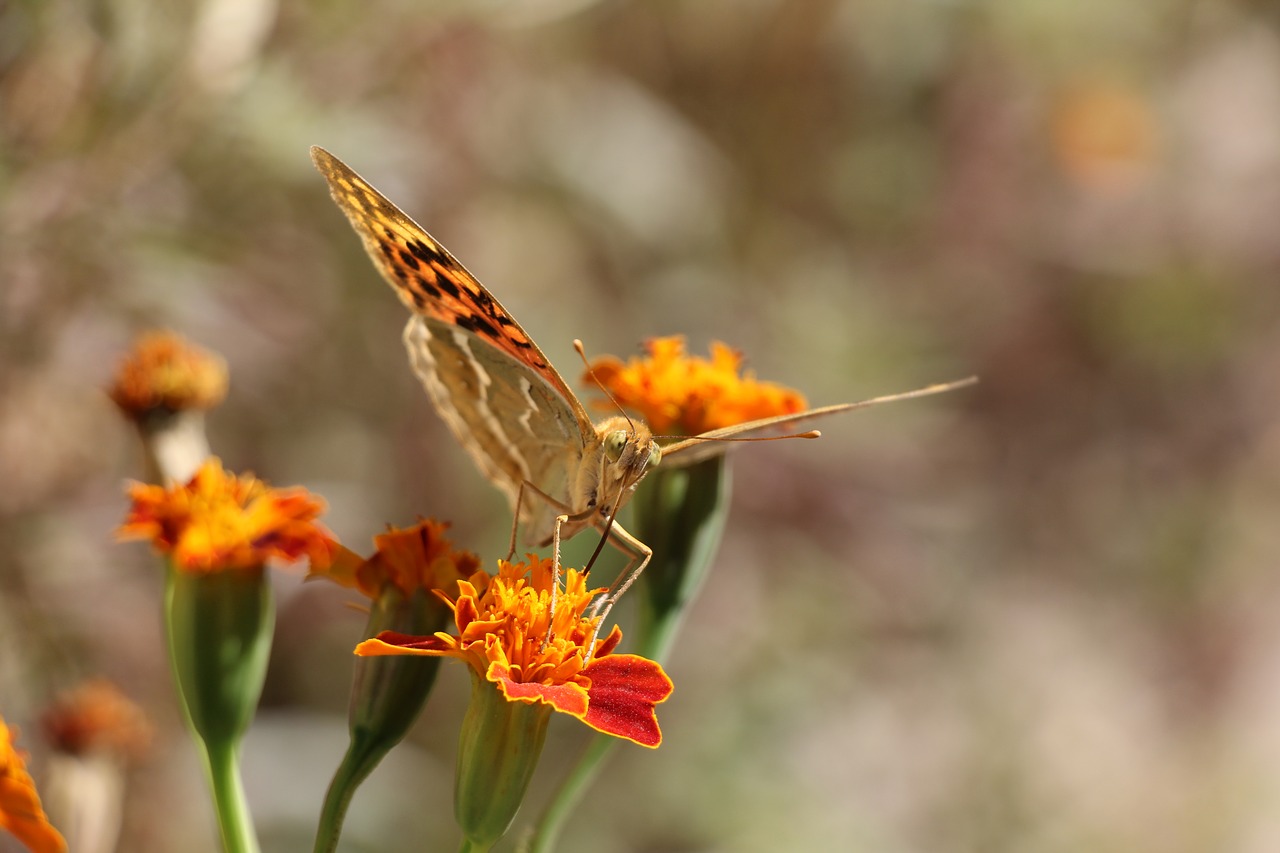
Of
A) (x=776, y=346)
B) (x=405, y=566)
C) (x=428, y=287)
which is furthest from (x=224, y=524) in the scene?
(x=776, y=346)

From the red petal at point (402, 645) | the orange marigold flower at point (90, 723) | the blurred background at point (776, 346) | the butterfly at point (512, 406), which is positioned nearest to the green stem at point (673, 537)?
the butterfly at point (512, 406)

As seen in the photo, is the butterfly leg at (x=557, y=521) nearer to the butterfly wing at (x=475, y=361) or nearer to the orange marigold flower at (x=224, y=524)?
the butterfly wing at (x=475, y=361)

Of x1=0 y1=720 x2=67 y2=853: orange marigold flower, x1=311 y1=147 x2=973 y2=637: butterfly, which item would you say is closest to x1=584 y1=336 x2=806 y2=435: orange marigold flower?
x1=311 y1=147 x2=973 y2=637: butterfly

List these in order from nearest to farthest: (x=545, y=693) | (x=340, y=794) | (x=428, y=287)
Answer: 1. (x=545, y=693)
2. (x=340, y=794)
3. (x=428, y=287)

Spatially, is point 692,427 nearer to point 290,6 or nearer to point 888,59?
point 290,6

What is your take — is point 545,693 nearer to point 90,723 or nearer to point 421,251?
point 421,251

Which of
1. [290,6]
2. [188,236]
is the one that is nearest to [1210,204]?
[290,6]
